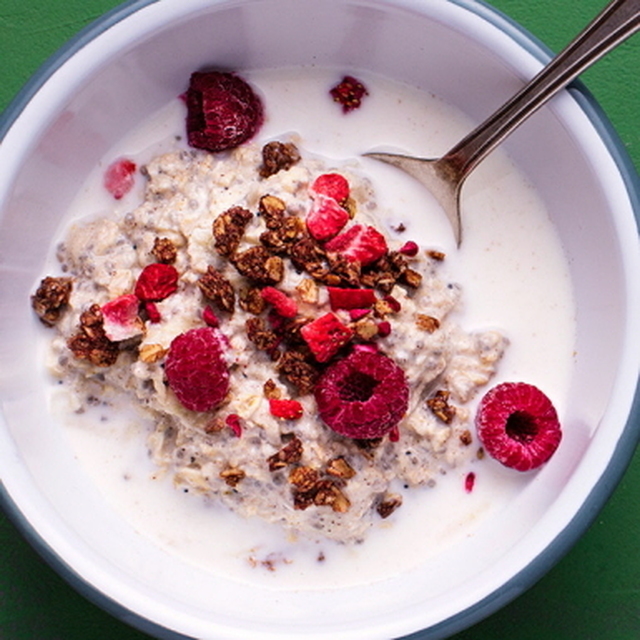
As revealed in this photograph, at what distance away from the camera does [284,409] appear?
1.50 meters

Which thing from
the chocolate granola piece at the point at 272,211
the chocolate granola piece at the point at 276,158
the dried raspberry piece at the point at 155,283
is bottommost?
the dried raspberry piece at the point at 155,283

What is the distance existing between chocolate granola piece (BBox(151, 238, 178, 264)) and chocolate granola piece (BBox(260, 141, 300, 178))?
198 millimetres

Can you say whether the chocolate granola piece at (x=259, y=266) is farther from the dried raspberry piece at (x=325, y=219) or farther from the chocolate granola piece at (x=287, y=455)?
the chocolate granola piece at (x=287, y=455)

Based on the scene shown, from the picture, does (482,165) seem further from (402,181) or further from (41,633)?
(41,633)

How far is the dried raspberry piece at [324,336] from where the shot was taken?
1.49m

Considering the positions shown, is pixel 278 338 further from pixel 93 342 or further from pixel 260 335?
pixel 93 342

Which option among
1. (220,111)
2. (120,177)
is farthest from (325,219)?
(120,177)

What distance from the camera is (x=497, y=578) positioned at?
147 centimetres

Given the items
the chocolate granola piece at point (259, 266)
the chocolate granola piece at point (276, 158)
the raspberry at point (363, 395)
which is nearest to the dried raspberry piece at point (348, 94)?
the chocolate granola piece at point (276, 158)

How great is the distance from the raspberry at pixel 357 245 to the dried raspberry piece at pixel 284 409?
0.24 m

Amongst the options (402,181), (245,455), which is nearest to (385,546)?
(245,455)

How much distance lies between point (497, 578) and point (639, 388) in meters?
0.35

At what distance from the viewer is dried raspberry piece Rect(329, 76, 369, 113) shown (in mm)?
1683

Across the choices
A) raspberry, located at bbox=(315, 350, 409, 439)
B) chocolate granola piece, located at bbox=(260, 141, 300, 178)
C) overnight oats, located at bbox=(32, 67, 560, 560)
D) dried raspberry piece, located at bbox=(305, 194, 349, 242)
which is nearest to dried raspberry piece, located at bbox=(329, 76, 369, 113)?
overnight oats, located at bbox=(32, 67, 560, 560)
